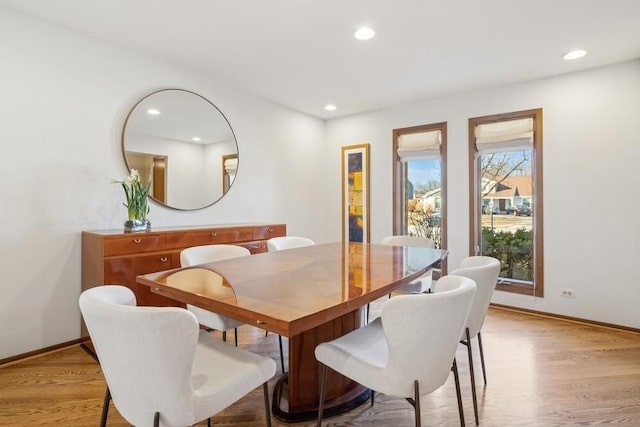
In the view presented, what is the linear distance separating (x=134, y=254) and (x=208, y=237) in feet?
2.07

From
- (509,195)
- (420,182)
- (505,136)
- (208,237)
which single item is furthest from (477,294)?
(420,182)

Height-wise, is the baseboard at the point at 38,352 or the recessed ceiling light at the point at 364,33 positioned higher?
the recessed ceiling light at the point at 364,33

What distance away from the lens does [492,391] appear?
6.97 feet

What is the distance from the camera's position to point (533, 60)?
10.3 ft

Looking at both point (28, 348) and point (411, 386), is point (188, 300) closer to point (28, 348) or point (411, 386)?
point (411, 386)

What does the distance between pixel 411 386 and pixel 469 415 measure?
89 centimetres

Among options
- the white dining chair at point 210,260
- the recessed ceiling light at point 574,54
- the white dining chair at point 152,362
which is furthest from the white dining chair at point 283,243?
the recessed ceiling light at point 574,54

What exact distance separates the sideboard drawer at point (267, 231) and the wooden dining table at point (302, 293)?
1040mm

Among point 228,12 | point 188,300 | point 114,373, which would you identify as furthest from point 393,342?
point 228,12

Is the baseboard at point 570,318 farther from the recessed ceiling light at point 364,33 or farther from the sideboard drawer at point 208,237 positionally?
the recessed ceiling light at point 364,33

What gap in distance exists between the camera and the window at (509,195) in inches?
144

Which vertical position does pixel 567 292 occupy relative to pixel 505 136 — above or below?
below

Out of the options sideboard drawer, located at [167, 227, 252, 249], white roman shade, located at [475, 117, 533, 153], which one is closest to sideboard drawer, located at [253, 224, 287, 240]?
sideboard drawer, located at [167, 227, 252, 249]

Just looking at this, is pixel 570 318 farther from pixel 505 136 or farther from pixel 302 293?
pixel 302 293
